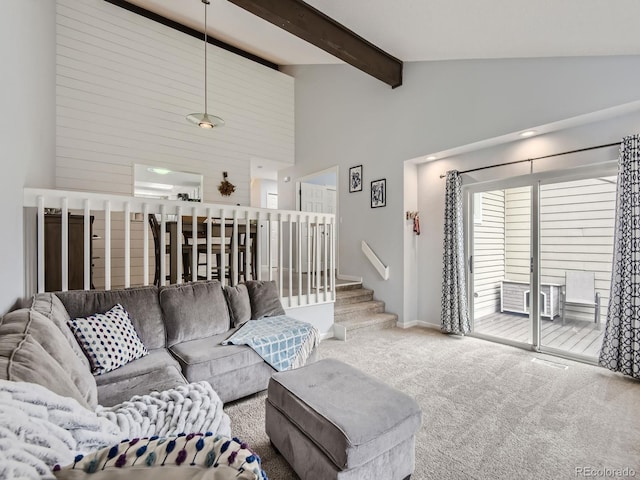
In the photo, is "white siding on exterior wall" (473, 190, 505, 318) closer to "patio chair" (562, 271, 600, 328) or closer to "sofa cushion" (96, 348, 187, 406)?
"patio chair" (562, 271, 600, 328)

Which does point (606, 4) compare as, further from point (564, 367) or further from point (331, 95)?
point (331, 95)

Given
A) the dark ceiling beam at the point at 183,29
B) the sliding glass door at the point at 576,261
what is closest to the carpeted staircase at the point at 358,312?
the sliding glass door at the point at 576,261

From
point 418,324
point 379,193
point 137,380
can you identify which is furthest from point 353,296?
point 137,380

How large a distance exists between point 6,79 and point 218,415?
2.36 meters

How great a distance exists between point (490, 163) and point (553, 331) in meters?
2.09

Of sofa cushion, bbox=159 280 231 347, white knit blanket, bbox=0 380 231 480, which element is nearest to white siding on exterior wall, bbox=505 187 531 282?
sofa cushion, bbox=159 280 231 347

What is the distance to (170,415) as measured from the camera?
1336 millimetres

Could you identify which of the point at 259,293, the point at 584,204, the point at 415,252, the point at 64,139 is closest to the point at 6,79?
the point at 259,293

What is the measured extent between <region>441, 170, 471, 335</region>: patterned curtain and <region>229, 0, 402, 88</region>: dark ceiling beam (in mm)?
1773

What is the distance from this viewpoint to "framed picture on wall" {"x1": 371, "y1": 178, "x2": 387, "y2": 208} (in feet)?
15.5

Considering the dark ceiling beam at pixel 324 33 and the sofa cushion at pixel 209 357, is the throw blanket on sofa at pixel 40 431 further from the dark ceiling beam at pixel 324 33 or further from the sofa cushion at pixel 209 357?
the dark ceiling beam at pixel 324 33

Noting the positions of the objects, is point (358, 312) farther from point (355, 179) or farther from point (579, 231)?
point (579, 231)

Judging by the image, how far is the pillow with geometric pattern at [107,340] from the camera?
1823 mm

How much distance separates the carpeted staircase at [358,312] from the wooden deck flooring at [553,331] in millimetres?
1237
